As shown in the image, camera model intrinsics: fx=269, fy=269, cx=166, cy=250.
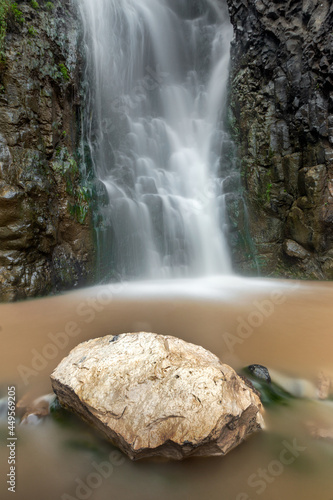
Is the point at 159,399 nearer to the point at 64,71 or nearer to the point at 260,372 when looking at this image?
the point at 260,372

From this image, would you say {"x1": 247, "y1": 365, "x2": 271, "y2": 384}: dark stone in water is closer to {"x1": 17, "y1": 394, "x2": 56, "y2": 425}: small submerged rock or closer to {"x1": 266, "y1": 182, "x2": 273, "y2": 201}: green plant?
{"x1": 17, "y1": 394, "x2": 56, "y2": 425}: small submerged rock

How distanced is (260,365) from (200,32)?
751 inches

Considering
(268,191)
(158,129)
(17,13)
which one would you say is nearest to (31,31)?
(17,13)

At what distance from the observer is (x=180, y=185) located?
35.4ft

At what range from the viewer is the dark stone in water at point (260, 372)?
2.34 metres

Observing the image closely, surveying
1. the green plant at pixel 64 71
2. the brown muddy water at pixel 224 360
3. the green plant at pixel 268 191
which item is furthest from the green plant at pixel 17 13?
the green plant at pixel 268 191

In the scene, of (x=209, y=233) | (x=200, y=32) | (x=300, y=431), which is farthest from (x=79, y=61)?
(x=200, y=32)

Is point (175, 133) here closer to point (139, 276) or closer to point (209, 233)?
point (209, 233)

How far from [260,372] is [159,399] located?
1128 mm

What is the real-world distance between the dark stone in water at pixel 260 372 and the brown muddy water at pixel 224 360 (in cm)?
12

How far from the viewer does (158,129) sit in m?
12.7

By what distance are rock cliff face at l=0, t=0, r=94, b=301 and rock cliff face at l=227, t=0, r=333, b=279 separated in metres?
5.44

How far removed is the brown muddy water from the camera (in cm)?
143

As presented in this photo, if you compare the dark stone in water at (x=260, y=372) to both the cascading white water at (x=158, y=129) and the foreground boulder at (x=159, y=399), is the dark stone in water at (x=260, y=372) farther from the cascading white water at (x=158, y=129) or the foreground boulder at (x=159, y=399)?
the cascading white water at (x=158, y=129)
